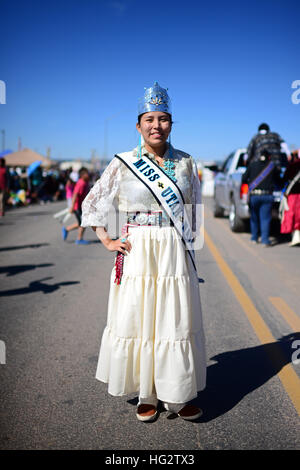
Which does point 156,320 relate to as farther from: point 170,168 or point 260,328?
point 260,328

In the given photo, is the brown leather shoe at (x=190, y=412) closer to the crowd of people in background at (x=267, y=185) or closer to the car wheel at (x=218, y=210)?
the crowd of people in background at (x=267, y=185)

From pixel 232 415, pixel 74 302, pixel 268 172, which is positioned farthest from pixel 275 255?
pixel 232 415

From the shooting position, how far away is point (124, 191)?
2.63 meters

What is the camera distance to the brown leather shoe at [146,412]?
268 centimetres

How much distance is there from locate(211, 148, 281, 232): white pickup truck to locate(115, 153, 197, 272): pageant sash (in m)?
7.22

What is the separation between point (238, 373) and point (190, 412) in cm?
80

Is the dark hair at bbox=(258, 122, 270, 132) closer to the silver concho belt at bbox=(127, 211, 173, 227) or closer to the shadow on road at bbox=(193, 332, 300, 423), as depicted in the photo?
the shadow on road at bbox=(193, 332, 300, 423)

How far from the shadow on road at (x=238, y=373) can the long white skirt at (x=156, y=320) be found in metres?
0.42

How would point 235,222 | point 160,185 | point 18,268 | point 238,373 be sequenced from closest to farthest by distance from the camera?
point 160,185
point 238,373
point 18,268
point 235,222

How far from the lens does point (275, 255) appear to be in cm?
821

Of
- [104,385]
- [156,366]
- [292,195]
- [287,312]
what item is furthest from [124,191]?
[292,195]

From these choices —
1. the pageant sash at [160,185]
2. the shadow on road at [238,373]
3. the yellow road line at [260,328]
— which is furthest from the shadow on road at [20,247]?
the pageant sash at [160,185]
